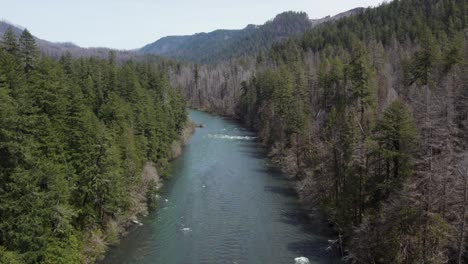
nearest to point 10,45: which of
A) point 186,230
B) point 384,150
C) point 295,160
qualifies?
point 186,230

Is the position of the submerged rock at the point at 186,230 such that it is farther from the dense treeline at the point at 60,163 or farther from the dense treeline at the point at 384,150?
the dense treeline at the point at 384,150

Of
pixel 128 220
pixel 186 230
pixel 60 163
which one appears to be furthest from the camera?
pixel 128 220

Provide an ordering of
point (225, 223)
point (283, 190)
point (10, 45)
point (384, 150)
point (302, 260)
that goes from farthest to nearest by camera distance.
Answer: point (283, 190)
point (10, 45)
point (225, 223)
point (302, 260)
point (384, 150)

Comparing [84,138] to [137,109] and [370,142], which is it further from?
[370,142]

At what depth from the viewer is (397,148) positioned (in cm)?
3150

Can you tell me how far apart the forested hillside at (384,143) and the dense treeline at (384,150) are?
10 cm

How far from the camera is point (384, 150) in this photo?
30734 mm

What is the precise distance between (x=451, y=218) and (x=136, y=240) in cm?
2717

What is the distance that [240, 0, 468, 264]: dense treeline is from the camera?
85.0ft

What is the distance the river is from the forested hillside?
3.32 meters

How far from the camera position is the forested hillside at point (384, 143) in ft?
85.4

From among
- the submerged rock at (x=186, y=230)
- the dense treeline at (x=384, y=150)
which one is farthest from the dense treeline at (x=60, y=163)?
the dense treeline at (x=384, y=150)

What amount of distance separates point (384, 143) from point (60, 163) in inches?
1052

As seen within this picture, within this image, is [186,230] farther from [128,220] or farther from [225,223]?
[128,220]
